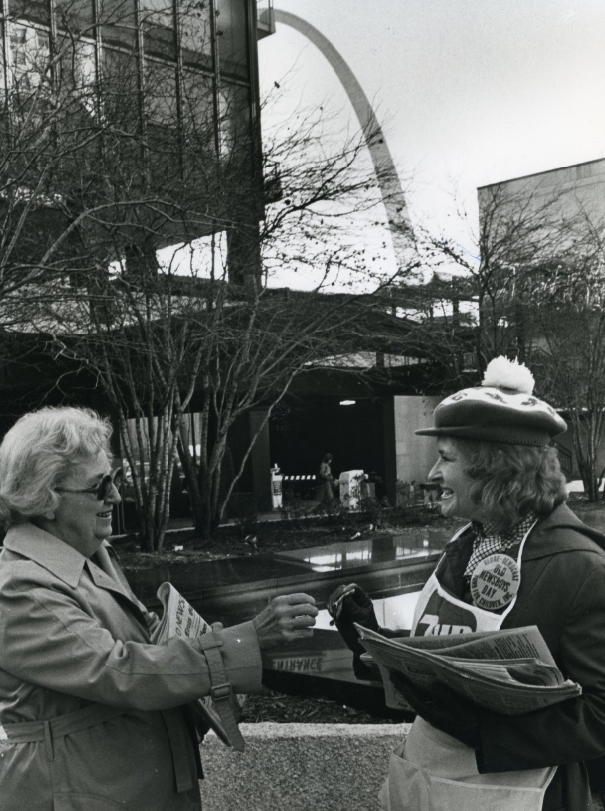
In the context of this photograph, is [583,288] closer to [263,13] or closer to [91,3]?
[263,13]

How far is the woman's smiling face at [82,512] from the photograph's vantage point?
5.79ft

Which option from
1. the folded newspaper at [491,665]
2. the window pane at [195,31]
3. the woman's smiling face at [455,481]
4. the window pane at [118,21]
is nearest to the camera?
the folded newspaper at [491,665]

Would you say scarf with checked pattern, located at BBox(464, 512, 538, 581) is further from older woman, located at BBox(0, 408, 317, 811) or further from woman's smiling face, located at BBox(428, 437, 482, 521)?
older woman, located at BBox(0, 408, 317, 811)

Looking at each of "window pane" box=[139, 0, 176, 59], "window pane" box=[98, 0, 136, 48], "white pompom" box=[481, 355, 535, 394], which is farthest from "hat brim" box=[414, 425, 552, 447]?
"window pane" box=[139, 0, 176, 59]

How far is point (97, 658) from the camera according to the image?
1.55 metres

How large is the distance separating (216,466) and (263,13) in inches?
150

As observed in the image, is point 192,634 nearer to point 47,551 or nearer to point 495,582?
point 47,551

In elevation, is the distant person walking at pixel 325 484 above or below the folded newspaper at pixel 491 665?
below

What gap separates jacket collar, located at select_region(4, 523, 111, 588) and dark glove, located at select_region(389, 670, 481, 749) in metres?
0.70

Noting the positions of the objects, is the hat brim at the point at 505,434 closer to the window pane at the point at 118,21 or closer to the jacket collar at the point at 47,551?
the jacket collar at the point at 47,551

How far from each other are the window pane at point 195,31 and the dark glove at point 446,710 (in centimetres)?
526

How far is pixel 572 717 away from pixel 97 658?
0.89 metres

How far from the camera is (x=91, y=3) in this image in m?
5.23

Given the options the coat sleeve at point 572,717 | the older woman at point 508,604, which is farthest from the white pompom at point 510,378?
the coat sleeve at point 572,717
